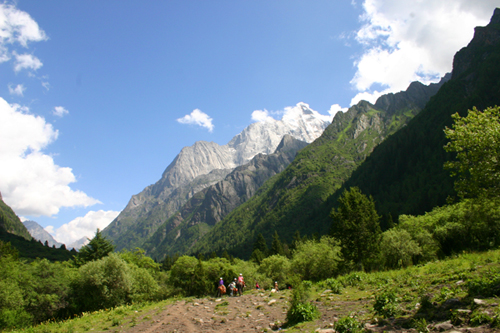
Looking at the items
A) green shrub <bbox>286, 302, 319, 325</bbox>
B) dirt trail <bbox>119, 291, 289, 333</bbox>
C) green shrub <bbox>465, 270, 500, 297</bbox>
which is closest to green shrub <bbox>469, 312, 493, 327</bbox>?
green shrub <bbox>465, 270, 500, 297</bbox>

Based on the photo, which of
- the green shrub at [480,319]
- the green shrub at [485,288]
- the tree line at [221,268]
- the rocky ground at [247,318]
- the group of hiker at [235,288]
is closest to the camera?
the green shrub at [480,319]

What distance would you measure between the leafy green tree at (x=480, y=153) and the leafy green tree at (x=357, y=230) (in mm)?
18774

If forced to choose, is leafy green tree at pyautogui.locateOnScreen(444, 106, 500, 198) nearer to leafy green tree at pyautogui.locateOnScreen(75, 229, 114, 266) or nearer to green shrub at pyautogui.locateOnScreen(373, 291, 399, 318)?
green shrub at pyautogui.locateOnScreen(373, 291, 399, 318)

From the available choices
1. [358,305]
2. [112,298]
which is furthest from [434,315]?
[112,298]

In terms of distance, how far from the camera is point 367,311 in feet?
42.4

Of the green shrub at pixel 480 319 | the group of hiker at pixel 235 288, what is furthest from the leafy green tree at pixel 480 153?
the group of hiker at pixel 235 288

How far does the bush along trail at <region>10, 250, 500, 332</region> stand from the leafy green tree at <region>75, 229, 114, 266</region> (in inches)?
1528

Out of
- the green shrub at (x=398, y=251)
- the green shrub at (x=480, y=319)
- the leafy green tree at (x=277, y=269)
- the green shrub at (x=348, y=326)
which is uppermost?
the green shrub at (x=480, y=319)

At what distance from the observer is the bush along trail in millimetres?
8812

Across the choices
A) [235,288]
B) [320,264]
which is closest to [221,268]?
[235,288]

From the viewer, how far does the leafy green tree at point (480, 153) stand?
14812 mm

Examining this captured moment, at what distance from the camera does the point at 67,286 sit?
3516 cm

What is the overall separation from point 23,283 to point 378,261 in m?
45.8

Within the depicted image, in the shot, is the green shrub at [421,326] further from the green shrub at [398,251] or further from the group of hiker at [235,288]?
the green shrub at [398,251]
